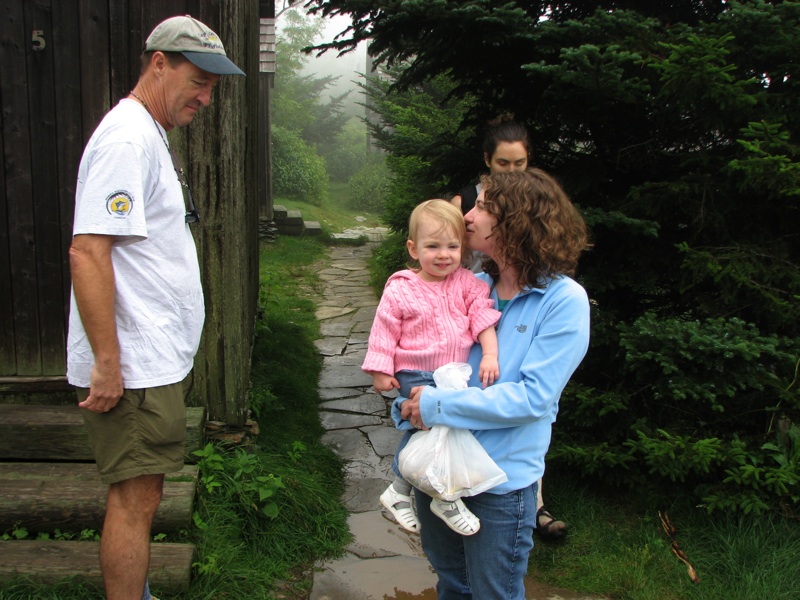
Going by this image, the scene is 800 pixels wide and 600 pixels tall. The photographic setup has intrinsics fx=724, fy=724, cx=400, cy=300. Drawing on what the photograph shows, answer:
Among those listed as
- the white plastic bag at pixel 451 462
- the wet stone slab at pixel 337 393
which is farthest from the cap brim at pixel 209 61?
the wet stone slab at pixel 337 393

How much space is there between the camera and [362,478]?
4.20 meters

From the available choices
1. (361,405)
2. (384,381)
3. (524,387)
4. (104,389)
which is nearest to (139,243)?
(104,389)

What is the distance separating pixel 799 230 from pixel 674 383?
1.04 m

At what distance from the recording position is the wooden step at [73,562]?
2.76m

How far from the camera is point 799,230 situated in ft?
11.3

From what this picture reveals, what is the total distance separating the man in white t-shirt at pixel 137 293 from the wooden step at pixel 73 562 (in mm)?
487

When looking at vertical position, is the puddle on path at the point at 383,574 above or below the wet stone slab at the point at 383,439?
below

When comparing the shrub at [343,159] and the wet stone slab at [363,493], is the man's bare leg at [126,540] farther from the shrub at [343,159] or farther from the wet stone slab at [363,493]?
the shrub at [343,159]

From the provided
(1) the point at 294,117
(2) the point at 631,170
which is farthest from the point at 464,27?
(1) the point at 294,117

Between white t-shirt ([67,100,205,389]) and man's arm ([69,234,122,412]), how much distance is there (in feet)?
0.14

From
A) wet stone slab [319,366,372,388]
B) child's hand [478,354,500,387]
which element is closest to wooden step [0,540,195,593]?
child's hand [478,354,500,387]

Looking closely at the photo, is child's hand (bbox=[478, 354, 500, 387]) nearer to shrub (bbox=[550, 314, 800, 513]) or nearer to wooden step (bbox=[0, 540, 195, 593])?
shrub (bbox=[550, 314, 800, 513])

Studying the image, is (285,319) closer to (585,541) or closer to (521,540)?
(585,541)

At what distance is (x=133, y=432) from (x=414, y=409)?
0.90 meters
